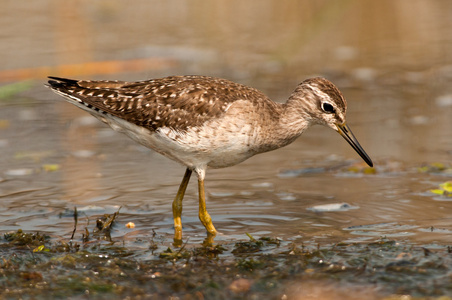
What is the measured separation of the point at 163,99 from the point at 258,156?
2923mm

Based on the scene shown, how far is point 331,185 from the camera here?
29.2 feet

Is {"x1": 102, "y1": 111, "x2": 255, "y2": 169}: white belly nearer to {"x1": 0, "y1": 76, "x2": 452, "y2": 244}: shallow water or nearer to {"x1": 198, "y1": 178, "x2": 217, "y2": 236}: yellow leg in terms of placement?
{"x1": 198, "y1": 178, "x2": 217, "y2": 236}: yellow leg

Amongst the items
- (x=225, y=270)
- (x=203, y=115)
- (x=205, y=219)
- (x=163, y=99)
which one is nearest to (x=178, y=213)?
(x=205, y=219)

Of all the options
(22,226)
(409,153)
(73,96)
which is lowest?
(22,226)

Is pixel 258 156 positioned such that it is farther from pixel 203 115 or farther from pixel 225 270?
pixel 225 270

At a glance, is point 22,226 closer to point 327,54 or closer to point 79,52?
point 79,52

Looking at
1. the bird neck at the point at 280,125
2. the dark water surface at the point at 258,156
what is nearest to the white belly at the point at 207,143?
the bird neck at the point at 280,125

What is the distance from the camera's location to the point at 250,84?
13555 mm

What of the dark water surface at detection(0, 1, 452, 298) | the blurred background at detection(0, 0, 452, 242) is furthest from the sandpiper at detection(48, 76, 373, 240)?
the dark water surface at detection(0, 1, 452, 298)

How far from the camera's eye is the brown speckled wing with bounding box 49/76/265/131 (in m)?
7.58

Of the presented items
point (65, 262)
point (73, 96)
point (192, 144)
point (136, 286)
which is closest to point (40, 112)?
point (73, 96)

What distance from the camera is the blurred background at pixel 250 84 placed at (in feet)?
26.2

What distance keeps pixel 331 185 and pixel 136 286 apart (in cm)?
378

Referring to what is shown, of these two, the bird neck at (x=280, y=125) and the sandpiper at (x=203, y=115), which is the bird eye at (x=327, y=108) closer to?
the sandpiper at (x=203, y=115)
